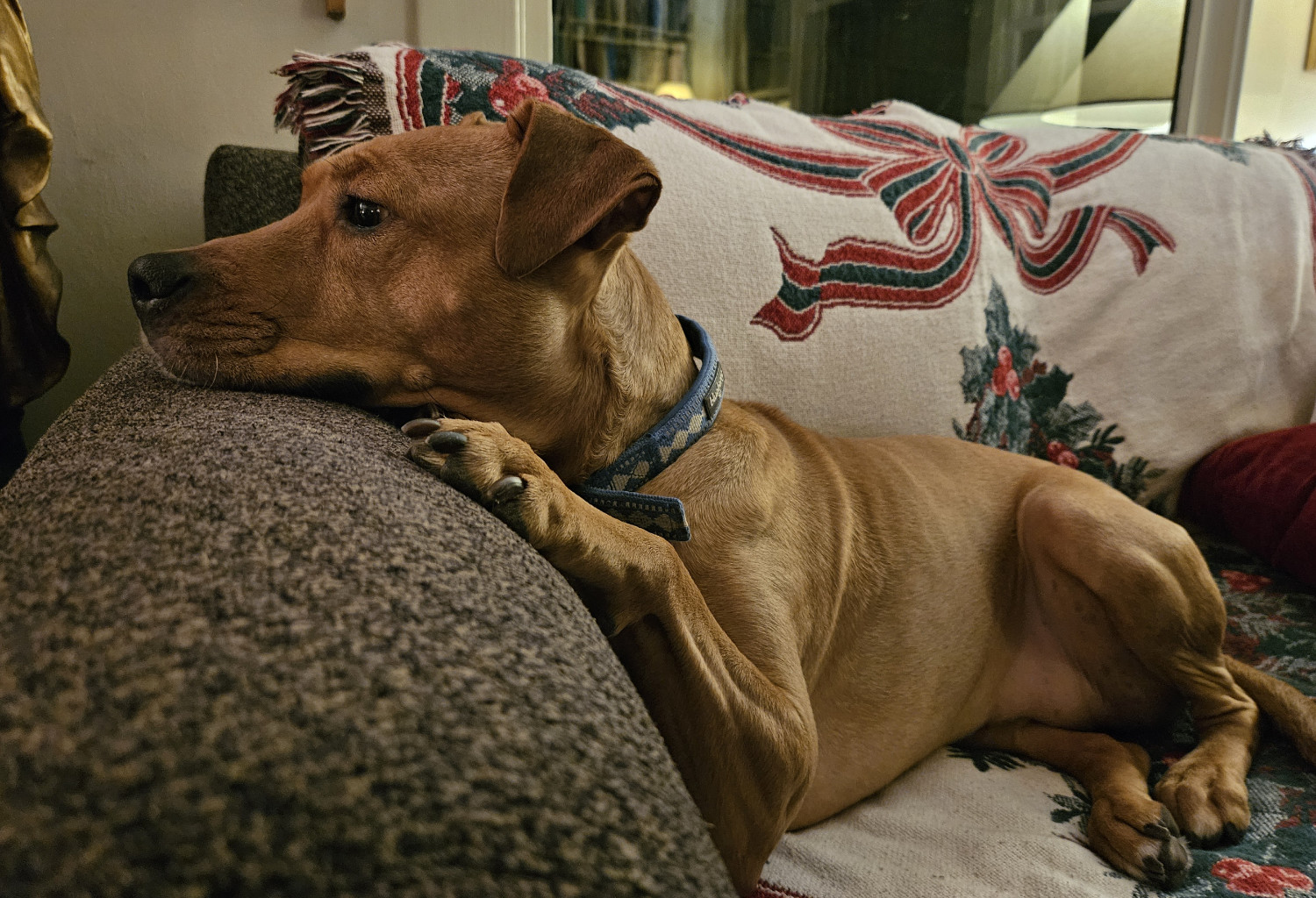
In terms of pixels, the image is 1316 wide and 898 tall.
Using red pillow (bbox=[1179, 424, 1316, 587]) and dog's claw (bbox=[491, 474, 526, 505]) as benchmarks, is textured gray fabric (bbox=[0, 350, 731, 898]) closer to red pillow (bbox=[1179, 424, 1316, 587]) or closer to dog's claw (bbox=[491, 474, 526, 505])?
dog's claw (bbox=[491, 474, 526, 505])

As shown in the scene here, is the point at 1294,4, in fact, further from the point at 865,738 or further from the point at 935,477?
the point at 865,738

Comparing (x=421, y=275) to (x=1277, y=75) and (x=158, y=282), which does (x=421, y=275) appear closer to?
(x=158, y=282)

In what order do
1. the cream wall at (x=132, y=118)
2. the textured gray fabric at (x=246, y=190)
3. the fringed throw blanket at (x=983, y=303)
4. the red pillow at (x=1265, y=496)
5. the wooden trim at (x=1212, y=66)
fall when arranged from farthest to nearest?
the wooden trim at (x=1212, y=66), the cream wall at (x=132, y=118), the red pillow at (x=1265, y=496), the textured gray fabric at (x=246, y=190), the fringed throw blanket at (x=983, y=303)

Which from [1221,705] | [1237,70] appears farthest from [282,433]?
[1237,70]

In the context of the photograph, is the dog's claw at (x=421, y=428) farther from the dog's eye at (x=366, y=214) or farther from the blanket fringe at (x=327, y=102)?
the blanket fringe at (x=327, y=102)

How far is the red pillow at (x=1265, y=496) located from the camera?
1814 mm

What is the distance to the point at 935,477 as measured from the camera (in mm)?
1603

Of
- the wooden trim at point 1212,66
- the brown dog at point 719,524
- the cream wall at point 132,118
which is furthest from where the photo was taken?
the wooden trim at point 1212,66

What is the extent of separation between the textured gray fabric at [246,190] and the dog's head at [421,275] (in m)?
0.45

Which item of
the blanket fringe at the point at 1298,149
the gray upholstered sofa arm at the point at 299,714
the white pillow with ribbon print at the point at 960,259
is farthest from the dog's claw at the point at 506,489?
the blanket fringe at the point at 1298,149

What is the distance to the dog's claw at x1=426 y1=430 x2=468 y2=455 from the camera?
2.55ft

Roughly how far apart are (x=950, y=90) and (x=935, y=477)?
2.26m

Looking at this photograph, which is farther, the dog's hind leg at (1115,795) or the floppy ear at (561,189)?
the dog's hind leg at (1115,795)

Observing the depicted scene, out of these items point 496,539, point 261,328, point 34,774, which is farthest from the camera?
point 261,328
